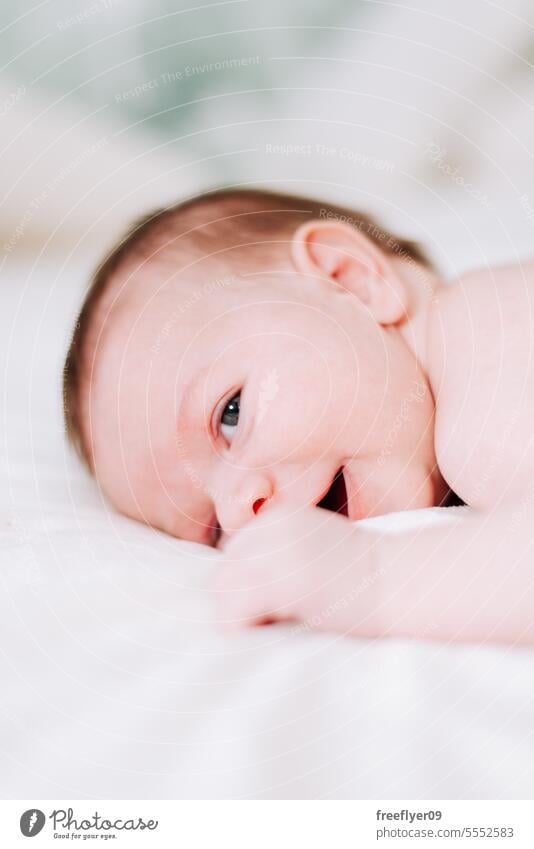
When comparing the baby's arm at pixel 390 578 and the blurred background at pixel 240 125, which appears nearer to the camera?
the baby's arm at pixel 390 578

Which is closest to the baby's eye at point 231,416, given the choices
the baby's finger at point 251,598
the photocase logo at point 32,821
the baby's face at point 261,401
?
the baby's face at point 261,401

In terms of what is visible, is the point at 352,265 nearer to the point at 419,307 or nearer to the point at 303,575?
the point at 419,307

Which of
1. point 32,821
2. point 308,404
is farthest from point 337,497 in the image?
point 32,821

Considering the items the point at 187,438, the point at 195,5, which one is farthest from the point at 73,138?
A: the point at 187,438

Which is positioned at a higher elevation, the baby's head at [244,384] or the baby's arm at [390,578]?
the baby's head at [244,384]

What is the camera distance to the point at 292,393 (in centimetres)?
58

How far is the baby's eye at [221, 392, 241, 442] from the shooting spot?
59cm

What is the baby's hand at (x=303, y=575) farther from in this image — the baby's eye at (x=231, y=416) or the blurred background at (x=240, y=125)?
the blurred background at (x=240, y=125)

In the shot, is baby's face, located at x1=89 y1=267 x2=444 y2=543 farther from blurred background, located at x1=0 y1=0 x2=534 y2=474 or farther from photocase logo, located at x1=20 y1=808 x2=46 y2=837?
photocase logo, located at x1=20 y1=808 x2=46 y2=837

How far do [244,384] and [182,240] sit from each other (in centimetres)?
12

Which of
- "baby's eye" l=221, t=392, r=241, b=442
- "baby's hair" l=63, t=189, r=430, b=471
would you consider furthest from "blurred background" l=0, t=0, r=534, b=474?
"baby's eye" l=221, t=392, r=241, b=442

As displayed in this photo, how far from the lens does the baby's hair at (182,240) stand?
2.01 feet

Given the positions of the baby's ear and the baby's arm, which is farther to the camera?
the baby's ear

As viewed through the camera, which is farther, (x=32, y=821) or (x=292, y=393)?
(x=292, y=393)
